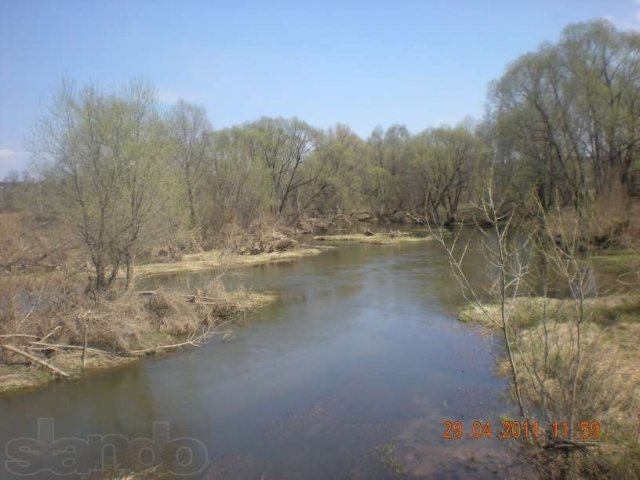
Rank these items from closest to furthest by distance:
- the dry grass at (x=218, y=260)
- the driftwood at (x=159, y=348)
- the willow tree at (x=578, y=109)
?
the driftwood at (x=159, y=348) < the dry grass at (x=218, y=260) < the willow tree at (x=578, y=109)

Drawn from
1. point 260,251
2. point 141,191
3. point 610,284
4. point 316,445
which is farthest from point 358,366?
point 260,251

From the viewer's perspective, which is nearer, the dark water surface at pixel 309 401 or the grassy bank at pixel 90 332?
the dark water surface at pixel 309 401

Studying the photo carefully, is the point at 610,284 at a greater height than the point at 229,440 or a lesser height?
greater

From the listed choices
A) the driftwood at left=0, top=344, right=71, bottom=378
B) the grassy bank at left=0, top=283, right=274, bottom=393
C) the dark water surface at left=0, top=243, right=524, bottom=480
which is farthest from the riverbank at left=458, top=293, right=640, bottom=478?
the driftwood at left=0, top=344, right=71, bottom=378

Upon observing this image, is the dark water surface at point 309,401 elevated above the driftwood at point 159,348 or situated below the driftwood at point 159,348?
below

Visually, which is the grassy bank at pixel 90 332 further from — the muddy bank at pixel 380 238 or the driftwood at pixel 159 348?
the muddy bank at pixel 380 238

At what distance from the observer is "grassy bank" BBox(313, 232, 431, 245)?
3950 centimetres

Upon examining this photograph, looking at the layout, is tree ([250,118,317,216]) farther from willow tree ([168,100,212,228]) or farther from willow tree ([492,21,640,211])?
willow tree ([492,21,640,211])

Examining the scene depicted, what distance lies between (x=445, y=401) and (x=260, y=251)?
82.3 ft

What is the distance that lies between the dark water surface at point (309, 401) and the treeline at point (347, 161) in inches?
144

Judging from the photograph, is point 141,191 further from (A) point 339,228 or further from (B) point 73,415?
(A) point 339,228

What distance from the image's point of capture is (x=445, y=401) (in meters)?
9.35
